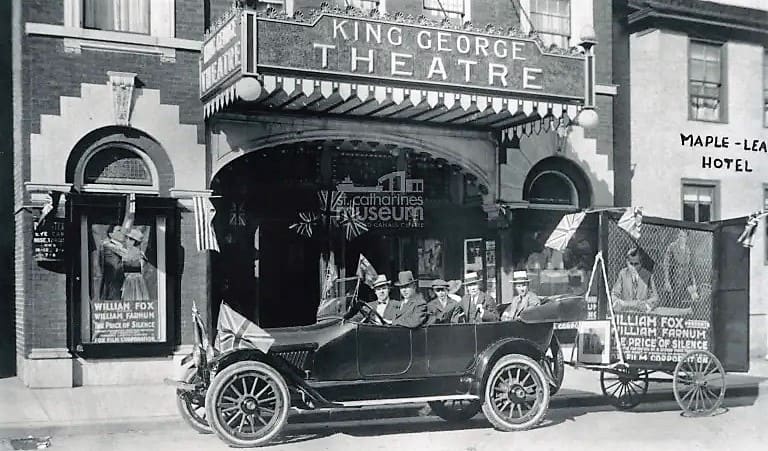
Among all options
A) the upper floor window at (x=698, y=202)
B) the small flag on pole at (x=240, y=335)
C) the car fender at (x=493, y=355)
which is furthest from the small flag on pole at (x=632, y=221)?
the upper floor window at (x=698, y=202)

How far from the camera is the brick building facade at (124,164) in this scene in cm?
1220

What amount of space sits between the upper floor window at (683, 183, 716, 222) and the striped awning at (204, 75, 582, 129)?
15.9ft

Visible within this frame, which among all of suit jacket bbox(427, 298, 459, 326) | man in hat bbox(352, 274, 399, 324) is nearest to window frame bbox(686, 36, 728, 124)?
suit jacket bbox(427, 298, 459, 326)

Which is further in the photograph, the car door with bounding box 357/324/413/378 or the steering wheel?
the steering wheel

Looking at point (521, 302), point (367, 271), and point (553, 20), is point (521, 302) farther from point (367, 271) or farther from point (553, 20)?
point (553, 20)

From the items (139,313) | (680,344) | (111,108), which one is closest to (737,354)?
(680,344)

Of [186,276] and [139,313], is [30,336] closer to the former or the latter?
[139,313]

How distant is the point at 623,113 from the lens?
16984 mm

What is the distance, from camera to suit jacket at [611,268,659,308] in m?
10.5

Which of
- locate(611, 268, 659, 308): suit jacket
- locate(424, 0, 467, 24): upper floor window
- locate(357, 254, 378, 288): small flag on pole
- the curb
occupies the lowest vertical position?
the curb

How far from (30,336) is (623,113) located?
1157 centimetres

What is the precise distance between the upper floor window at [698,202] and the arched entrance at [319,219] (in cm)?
457

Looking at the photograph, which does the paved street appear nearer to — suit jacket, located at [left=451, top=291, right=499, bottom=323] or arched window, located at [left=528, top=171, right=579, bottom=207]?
suit jacket, located at [left=451, top=291, right=499, bottom=323]

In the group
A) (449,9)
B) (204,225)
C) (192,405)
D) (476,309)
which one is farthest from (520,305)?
(449,9)
